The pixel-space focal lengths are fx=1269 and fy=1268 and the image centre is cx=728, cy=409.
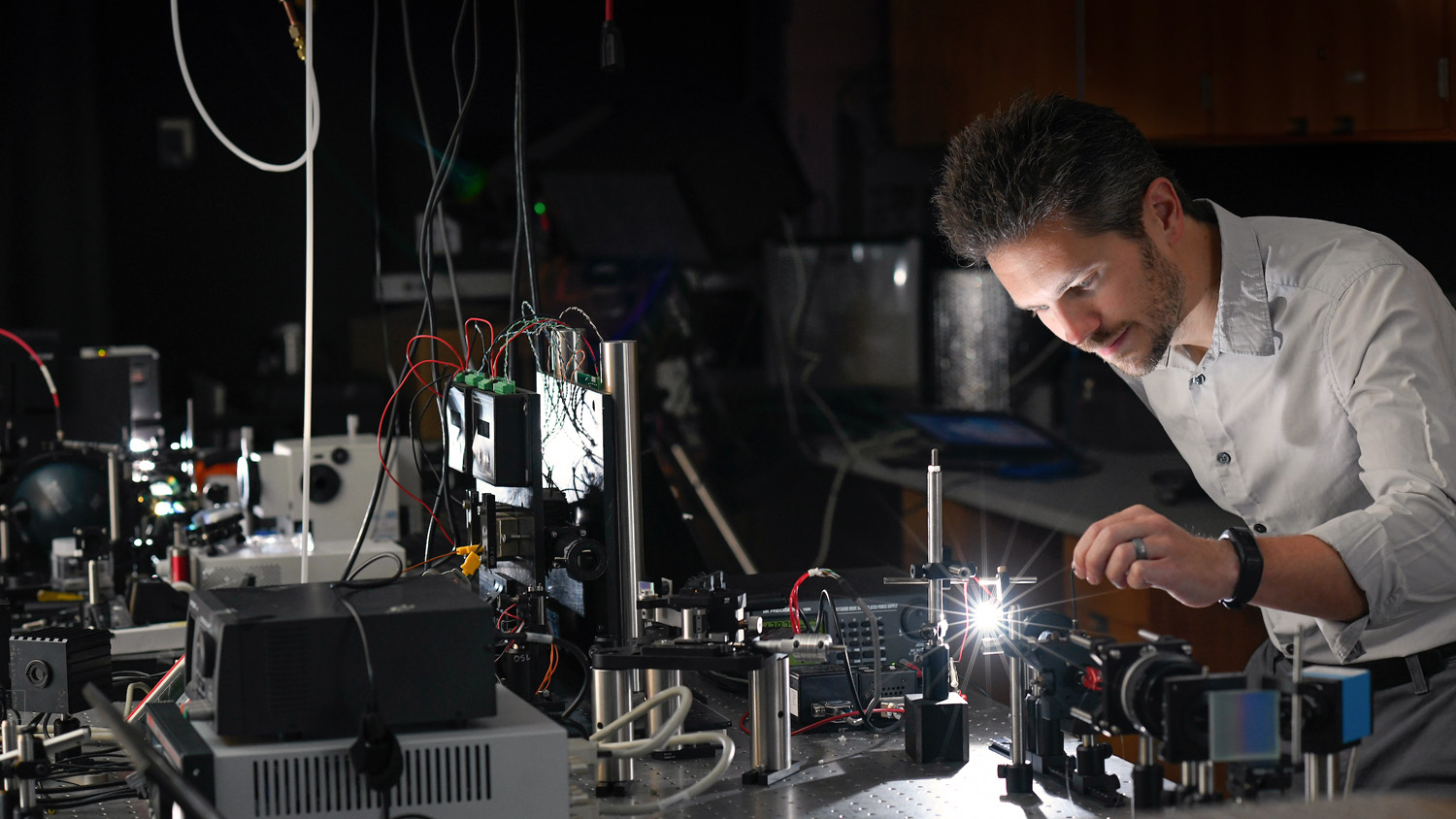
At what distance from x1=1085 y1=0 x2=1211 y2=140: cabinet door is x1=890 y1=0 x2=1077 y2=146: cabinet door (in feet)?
0.20

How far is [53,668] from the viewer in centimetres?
→ 140

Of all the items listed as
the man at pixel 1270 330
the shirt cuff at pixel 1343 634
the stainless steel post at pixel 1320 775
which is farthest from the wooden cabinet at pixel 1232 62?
the stainless steel post at pixel 1320 775

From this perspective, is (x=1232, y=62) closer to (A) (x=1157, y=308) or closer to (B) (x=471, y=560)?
(A) (x=1157, y=308)

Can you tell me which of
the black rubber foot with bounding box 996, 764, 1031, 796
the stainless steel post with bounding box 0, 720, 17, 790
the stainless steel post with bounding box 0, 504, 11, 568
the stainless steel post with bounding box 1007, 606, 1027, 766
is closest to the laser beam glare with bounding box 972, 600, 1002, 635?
the stainless steel post with bounding box 1007, 606, 1027, 766

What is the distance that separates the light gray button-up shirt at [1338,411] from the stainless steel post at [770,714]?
0.56 meters

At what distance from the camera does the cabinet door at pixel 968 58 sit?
301 cm

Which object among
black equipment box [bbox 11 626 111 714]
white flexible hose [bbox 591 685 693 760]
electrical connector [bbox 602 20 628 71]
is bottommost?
white flexible hose [bbox 591 685 693 760]

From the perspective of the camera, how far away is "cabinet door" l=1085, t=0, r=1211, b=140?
279cm

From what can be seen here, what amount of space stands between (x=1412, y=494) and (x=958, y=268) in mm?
2350

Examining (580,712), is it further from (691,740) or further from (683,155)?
(683,155)

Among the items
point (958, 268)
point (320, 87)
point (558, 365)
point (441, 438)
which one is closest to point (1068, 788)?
point (558, 365)

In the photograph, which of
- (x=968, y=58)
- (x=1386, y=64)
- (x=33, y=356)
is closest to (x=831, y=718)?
(x=1386, y=64)

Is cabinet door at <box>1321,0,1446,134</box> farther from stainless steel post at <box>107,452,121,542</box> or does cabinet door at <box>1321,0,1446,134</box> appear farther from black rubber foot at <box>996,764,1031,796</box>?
stainless steel post at <box>107,452,121,542</box>

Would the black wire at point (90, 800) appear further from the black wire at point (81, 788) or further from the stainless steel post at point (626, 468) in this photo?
the stainless steel post at point (626, 468)
